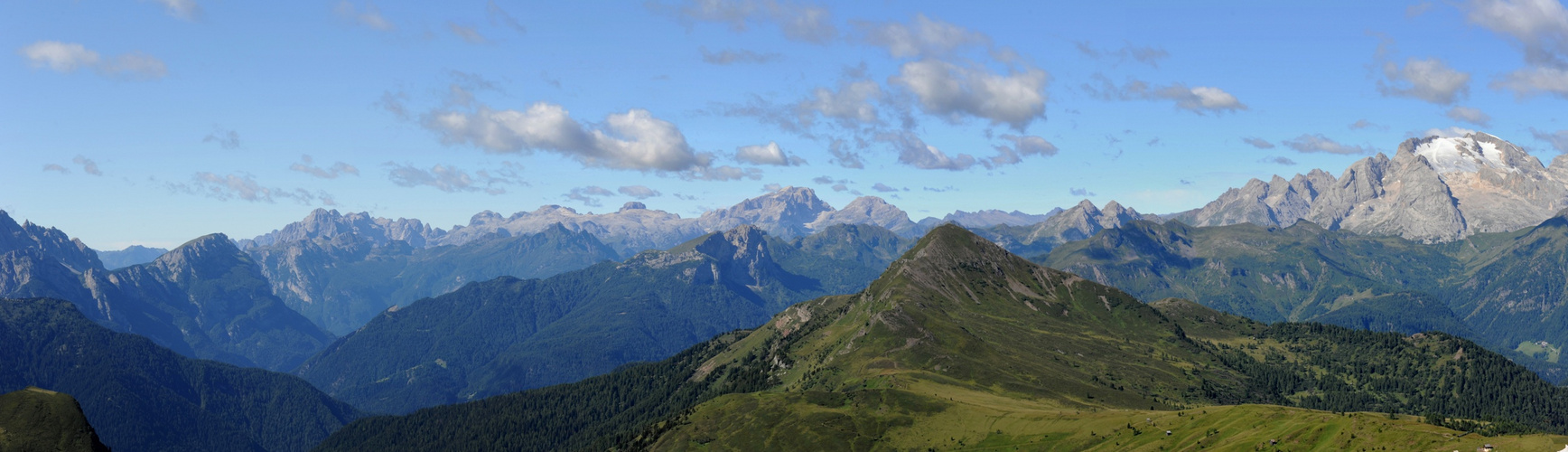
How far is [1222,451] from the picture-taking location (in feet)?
613

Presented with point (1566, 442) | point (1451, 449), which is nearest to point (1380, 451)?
point (1451, 449)

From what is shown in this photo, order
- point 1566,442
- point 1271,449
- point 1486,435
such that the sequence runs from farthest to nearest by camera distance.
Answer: point 1271,449, point 1486,435, point 1566,442

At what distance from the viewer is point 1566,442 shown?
14588 cm

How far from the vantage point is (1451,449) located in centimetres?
15438

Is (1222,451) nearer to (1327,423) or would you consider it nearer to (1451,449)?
(1327,423)

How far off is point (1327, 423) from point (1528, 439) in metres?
38.8

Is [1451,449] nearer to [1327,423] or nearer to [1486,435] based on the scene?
[1486,435]

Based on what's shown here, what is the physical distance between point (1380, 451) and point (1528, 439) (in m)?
22.0

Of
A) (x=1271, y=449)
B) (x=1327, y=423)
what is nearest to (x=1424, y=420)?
(x=1327, y=423)

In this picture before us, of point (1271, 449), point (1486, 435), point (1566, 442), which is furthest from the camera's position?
point (1271, 449)

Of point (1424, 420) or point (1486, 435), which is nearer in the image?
point (1486, 435)

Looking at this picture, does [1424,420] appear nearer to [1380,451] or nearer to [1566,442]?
[1380,451]

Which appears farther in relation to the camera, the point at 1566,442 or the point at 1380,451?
the point at 1380,451

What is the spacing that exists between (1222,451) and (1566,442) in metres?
55.1
